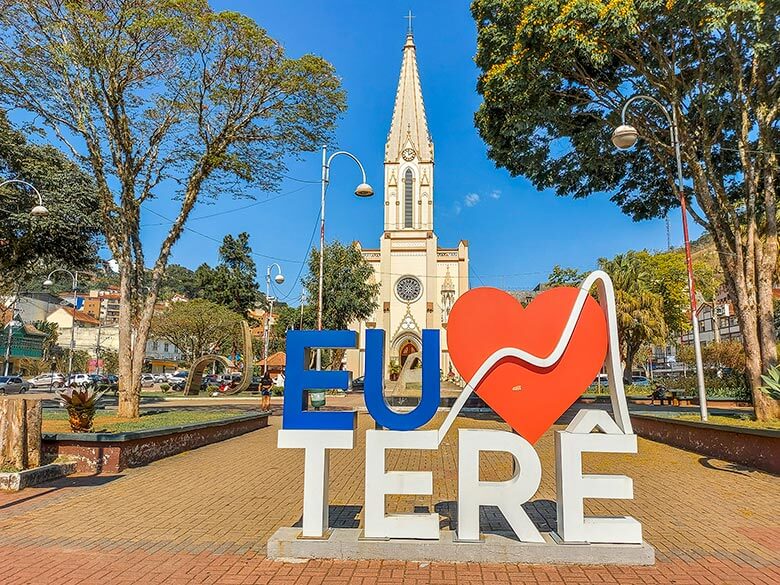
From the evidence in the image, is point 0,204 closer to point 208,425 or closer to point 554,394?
point 208,425

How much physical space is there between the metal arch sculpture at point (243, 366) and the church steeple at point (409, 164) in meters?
24.8

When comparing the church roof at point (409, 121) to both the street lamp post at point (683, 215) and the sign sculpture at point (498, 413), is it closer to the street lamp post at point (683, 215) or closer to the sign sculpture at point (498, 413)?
the street lamp post at point (683, 215)

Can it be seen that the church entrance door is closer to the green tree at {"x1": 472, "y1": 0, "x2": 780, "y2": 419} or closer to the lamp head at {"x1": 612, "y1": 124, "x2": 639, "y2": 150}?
the green tree at {"x1": 472, "y1": 0, "x2": 780, "y2": 419}

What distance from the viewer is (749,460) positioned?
9.60 meters

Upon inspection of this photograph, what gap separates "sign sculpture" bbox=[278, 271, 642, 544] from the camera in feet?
16.8

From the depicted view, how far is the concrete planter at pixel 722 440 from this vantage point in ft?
29.8

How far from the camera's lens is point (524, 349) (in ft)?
18.1

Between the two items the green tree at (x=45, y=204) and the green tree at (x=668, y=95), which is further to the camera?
the green tree at (x=45, y=204)

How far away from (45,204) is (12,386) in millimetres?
19322

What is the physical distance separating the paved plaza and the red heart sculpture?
1.56 m

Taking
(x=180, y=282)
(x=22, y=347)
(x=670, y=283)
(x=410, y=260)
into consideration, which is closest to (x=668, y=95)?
(x=670, y=283)

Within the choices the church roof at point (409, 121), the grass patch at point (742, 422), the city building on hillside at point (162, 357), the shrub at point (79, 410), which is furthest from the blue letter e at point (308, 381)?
the city building on hillside at point (162, 357)

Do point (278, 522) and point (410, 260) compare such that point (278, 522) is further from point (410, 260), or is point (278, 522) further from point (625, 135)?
point (410, 260)

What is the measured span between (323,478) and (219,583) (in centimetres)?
131
